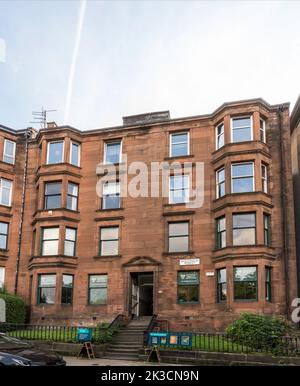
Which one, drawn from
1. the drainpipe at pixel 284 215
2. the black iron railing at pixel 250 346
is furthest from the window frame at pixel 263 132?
the black iron railing at pixel 250 346

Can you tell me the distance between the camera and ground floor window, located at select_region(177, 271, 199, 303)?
26.2m

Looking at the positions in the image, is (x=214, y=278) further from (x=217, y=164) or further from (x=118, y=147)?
(x=118, y=147)

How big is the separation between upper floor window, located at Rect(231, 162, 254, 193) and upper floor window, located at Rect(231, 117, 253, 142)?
5.19 ft

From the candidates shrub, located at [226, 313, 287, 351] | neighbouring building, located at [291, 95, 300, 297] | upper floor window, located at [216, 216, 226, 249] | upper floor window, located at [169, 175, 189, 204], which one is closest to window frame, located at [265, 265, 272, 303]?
upper floor window, located at [216, 216, 226, 249]

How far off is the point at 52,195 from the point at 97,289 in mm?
6677

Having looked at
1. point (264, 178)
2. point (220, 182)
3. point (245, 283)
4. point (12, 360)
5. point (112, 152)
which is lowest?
point (12, 360)

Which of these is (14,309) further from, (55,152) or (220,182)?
(220,182)

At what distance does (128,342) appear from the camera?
21.9 m

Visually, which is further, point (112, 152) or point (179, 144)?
point (112, 152)

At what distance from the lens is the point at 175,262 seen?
88.2ft

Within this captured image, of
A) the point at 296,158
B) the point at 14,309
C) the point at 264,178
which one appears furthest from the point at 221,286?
the point at 14,309

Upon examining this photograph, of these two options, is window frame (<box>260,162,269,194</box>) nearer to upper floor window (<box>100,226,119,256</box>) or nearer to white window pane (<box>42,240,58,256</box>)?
upper floor window (<box>100,226,119,256</box>)

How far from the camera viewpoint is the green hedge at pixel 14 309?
87.2 ft

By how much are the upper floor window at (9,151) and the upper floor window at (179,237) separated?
1251 centimetres
